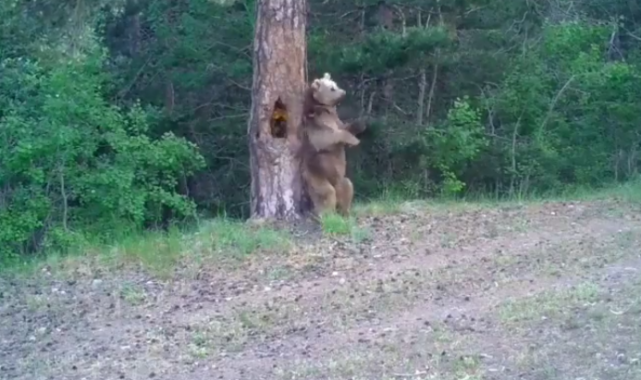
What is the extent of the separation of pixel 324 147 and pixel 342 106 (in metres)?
8.16

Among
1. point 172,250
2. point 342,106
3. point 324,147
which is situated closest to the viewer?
point 172,250

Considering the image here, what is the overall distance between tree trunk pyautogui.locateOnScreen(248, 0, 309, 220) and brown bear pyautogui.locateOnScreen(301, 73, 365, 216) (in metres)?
0.18

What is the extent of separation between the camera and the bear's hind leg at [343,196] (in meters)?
13.0

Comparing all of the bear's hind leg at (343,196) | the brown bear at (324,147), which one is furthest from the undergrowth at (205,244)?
the brown bear at (324,147)

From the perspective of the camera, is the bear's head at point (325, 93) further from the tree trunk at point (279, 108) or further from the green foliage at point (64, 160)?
the green foliage at point (64, 160)

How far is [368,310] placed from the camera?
9531 millimetres

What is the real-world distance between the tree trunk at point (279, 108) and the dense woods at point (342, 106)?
568 centimetres

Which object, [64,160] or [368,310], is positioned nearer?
[368,310]

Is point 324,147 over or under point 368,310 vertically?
over

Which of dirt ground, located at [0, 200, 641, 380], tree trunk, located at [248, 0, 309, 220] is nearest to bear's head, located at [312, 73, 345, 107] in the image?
tree trunk, located at [248, 0, 309, 220]

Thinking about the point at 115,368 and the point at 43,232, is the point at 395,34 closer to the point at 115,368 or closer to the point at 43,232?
the point at 43,232

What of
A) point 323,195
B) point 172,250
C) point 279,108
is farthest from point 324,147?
point 172,250

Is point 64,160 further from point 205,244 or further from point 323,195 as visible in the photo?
point 205,244

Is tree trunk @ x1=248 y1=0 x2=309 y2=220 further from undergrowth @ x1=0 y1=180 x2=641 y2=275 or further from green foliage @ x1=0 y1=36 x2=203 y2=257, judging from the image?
green foliage @ x1=0 y1=36 x2=203 y2=257
